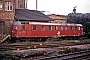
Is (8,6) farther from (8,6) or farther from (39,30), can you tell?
(39,30)

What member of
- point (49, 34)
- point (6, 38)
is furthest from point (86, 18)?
point (6, 38)

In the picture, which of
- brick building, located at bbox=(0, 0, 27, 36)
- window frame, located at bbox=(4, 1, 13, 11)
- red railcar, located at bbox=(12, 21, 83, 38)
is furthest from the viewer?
window frame, located at bbox=(4, 1, 13, 11)

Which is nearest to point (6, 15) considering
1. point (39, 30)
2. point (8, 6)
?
point (8, 6)

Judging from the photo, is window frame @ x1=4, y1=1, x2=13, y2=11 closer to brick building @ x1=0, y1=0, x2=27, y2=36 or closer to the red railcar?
brick building @ x1=0, y1=0, x2=27, y2=36

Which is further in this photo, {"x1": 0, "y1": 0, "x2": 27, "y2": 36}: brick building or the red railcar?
{"x1": 0, "y1": 0, "x2": 27, "y2": 36}: brick building

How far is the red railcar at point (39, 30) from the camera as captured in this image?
23.1m

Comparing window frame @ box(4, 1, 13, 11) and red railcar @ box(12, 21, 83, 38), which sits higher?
window frame @ box(4, 1, 13, 11)

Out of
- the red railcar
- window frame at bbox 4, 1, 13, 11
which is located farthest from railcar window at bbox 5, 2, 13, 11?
the red railcar

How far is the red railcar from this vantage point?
23.1 metres

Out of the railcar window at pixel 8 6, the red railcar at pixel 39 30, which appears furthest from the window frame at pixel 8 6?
the red railcar at pixel 39 30

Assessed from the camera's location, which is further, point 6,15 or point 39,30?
point 6,15

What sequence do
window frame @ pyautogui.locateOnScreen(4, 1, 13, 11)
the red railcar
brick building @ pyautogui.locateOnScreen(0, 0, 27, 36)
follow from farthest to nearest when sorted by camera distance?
window frame @ pyautogui.locateOnScreen(4, 1, 13, 11) < brick building @ pyautogui.locateOnScreen(0, 0, 27, 36) < the red railcar

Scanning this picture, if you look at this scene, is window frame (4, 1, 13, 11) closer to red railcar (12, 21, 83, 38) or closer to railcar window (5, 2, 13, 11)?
railcar window (5, 2, 13, 11)

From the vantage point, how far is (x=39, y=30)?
24016 millimetres
